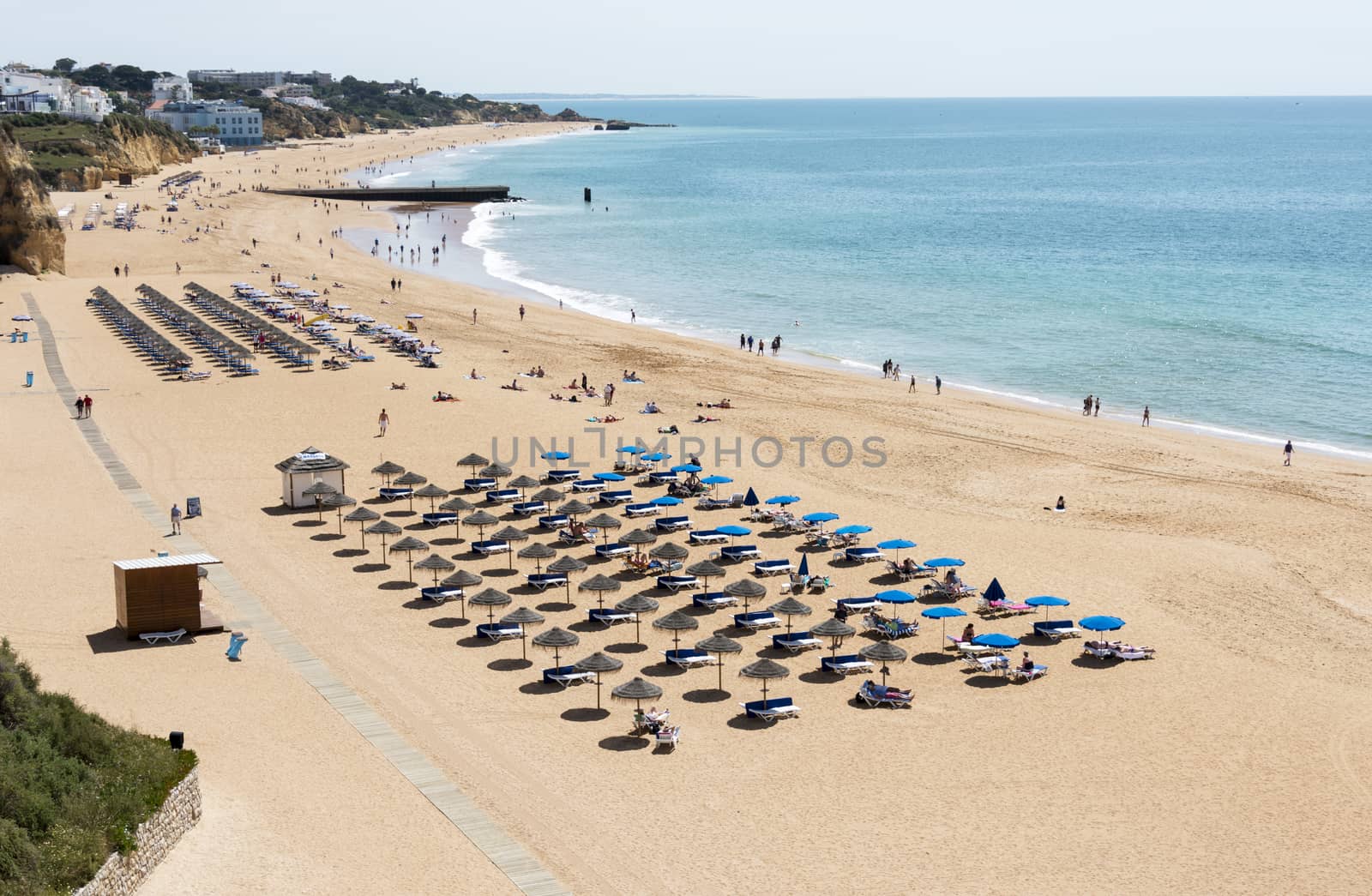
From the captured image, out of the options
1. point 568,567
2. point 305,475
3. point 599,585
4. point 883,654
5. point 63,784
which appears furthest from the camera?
point 305,475

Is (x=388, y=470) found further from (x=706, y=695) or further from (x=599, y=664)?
(x=706, y=695)

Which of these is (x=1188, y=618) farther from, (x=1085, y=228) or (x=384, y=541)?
(x=1085, y=228)

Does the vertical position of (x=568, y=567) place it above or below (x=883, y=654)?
above

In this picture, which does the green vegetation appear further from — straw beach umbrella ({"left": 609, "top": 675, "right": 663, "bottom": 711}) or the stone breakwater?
straw beach umbrella ({"left": 609, "top": 675, "right": 663, "bottom": 711})

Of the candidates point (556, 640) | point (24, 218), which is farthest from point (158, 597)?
point (24, 218)

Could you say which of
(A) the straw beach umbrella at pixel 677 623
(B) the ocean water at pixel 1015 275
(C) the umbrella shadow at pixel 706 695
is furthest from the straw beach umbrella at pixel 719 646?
(B) the ocean water at pixel 1015 275

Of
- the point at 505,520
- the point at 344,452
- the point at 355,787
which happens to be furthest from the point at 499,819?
the point at 344,452

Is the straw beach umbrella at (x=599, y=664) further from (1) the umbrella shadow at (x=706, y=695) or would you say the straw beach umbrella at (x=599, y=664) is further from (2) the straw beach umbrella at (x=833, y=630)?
(2) the straw beach umbrella at (x=833, y=630)
